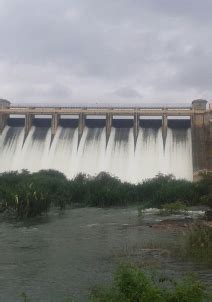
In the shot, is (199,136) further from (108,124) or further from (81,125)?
(81,125)

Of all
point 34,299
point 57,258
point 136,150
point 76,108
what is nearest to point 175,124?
point 136,150

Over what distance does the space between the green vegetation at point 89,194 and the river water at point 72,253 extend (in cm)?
142

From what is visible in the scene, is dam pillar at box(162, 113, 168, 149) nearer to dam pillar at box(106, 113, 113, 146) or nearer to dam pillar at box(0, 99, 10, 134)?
dam pillar at box(106, 113, 113, 146)

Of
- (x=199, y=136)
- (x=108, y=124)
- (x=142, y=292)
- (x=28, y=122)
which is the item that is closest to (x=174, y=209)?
(x=142, y=292)

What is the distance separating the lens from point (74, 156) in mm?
49656

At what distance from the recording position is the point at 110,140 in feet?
164

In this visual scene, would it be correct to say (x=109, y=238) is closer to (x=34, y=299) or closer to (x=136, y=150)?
(x=34, y=299)

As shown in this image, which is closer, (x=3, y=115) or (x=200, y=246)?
(x=200, y=246)

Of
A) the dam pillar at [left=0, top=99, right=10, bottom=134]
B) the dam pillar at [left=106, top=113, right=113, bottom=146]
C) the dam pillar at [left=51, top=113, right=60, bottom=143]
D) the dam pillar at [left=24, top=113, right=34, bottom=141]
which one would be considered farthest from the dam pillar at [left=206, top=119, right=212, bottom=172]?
the dam pillar at [left=0, top=99, right=10, bottom=134]

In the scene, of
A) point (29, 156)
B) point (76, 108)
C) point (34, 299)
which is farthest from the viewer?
point (76, 108)

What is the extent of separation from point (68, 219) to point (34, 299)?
15.8 metres

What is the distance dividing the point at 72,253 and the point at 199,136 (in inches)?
1383

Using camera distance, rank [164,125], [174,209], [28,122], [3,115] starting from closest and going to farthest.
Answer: [174,209] < [164,125] < [28,122] < [3,115]

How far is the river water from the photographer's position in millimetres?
10883
